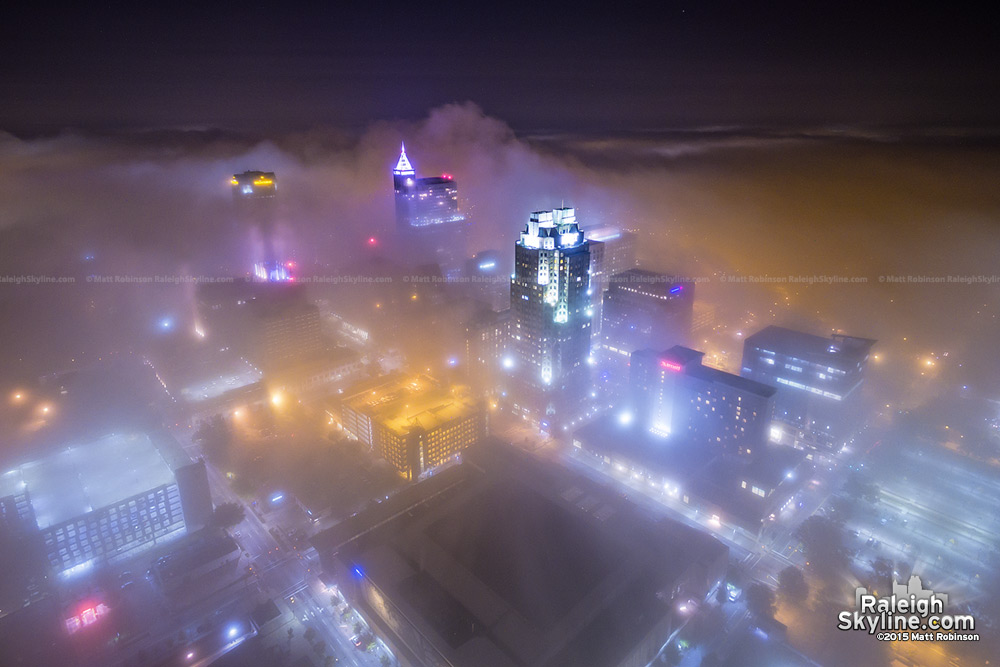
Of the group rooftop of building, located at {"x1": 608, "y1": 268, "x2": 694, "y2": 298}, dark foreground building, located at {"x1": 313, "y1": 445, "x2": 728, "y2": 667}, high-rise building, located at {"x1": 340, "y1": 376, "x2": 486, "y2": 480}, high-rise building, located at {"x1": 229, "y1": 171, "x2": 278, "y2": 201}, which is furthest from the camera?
high-rise building, located at {"x1": 229, "y1": 171, "x2": 278, "y2": 201}

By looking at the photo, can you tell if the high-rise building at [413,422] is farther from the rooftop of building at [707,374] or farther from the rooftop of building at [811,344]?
the rooftop of building at [811,344]

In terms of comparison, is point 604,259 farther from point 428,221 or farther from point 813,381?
point 813,381

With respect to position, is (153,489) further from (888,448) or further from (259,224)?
(888,448)

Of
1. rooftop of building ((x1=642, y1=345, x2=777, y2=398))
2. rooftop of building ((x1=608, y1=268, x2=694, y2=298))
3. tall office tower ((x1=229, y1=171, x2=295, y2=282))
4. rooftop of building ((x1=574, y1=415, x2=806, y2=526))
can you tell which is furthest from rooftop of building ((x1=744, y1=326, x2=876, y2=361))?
tall office tower ((x1=229, y1=171, x2=295, y2=282))

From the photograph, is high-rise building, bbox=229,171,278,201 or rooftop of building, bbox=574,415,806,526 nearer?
rooftop of building, bbox=574,415,806,526

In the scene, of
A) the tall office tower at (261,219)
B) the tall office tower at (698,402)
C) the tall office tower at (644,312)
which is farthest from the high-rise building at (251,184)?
the tall office tower at (698,402)

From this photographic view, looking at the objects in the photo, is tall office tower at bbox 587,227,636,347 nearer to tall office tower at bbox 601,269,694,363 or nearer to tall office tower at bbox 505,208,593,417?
tall office tower at bbox 601,269,694,363

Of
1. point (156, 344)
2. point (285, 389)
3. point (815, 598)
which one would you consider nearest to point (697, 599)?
point (815, 598)
